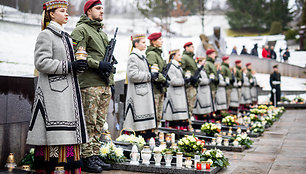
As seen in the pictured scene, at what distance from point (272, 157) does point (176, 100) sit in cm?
304

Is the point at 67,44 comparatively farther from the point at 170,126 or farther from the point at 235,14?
the point at 235,14

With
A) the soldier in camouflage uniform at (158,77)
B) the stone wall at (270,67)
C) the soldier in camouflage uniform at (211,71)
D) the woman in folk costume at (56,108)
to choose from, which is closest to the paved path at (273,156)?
the soldier in camouflage uniform at (158,77)

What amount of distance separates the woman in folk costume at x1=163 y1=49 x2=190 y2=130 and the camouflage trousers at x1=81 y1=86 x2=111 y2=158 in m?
3.68

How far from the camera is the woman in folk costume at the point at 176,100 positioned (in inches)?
355

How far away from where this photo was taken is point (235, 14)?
54.4m

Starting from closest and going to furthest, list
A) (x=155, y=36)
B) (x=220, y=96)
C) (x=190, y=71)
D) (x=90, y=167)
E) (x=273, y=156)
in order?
1. (x=90, y=167)
2. (x=273, y=156)
3. (x=155, y=36)
4. (x=190, y=71)
5. (x=220, y=96)

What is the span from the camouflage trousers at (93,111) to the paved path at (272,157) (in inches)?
16.6

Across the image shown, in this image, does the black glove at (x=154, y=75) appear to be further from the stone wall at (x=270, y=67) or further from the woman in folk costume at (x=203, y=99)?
the stone wall at (x=270, y=67)

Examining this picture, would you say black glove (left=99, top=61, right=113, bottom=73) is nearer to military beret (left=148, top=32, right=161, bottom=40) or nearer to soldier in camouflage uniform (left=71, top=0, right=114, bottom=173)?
soldier in camouflage uniform (left=71, top=0, right=114, bottom=173)

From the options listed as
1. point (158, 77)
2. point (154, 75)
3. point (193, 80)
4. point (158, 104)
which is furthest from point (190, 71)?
point (154, 75)

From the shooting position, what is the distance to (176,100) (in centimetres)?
902

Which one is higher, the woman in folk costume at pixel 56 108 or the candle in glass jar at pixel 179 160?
the woman in folk costume at pixel 56 108

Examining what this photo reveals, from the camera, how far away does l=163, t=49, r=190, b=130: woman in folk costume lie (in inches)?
355

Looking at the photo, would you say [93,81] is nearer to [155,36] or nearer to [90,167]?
[90,167]
